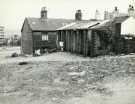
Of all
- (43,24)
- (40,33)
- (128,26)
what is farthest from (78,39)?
(43,24)

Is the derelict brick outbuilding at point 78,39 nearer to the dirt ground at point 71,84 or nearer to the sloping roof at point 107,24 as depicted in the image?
the sloping roof at point 107,24

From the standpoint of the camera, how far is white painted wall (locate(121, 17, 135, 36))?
89.2 ft

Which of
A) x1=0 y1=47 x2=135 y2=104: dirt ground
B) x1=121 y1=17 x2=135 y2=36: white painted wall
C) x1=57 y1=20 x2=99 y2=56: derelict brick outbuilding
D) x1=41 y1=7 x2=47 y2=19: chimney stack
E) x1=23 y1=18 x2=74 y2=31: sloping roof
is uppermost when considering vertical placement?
x1=41 y1=7 x2=47 y2=19: chimney stack

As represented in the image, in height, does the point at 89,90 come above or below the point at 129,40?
below

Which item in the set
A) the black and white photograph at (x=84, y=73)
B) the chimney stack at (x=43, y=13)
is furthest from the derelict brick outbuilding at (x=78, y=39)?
the chimney stack at (x=43, y=13)

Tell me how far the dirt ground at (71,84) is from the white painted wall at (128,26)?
26.9ft

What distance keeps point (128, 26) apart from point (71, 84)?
50.6ft

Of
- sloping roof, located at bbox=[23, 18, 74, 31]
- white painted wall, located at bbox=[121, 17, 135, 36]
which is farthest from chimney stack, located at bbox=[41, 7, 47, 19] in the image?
white painted wall, located at bbox=[121, 17, 135, 36]

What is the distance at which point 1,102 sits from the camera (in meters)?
12.1

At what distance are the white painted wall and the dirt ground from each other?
8.18 meters

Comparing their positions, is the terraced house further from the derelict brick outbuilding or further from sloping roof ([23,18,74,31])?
the derelict brick outbuilding

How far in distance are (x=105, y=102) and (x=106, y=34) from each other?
16.4m

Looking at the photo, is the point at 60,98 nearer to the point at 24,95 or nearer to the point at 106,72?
the point at 24,95

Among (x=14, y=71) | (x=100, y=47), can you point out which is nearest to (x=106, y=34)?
(x=100, y=47)
